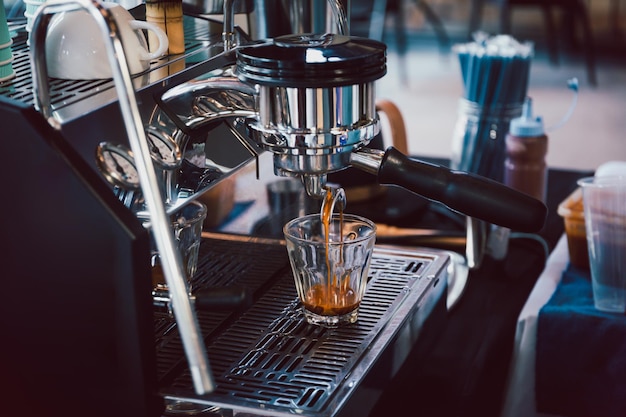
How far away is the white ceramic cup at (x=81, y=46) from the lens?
2.27 ft

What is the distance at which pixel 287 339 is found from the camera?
2.43 feet

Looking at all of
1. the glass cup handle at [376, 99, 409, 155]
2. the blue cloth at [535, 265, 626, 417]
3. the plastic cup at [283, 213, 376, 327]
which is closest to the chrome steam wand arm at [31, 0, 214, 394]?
the plastic cup at [283, 213, 376, 327]

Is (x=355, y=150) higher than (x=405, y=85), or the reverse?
(x=355, y=150)

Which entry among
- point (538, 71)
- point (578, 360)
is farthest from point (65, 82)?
point (538, 71)

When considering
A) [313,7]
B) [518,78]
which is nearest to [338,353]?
[313,7]

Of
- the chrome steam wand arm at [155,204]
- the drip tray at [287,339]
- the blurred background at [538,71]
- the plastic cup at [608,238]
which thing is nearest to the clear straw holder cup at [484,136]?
the plastic cup at [608,238]

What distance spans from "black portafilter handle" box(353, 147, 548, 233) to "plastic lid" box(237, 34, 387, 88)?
0.07 m

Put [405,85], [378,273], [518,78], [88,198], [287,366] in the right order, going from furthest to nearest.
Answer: [405,85] → [518,78] → [378,273] → [287,366] → [88,198]

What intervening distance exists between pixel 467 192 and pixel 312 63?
0.14 metres

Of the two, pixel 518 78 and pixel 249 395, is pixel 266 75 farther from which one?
pixel 518 78

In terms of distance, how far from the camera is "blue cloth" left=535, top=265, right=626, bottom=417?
3.10 feet

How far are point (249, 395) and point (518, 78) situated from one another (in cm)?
77

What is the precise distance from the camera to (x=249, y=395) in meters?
0.64

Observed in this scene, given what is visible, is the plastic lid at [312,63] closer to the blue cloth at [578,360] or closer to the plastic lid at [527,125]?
the blue cloth at [578,360]
